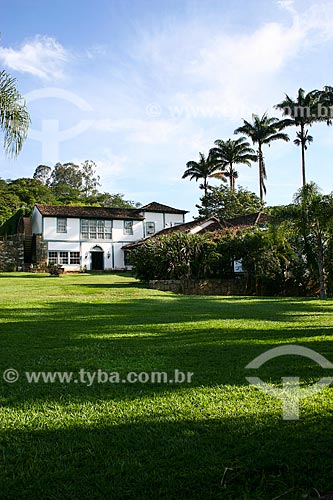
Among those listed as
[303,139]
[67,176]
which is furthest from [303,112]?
[67,176]

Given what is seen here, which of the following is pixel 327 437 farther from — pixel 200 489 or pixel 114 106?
pixel 114 106

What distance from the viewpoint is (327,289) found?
19.8 meters

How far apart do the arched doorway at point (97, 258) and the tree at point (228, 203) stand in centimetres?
1098

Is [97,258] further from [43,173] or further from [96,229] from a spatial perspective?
[43,173]

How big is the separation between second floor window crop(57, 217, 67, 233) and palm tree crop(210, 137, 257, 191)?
1688cm

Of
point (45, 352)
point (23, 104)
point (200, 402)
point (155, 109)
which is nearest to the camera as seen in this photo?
point (200, 402)

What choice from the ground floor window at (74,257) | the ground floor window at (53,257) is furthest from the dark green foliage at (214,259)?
the ground floor window at (74,257)

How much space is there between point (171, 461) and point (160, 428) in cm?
50

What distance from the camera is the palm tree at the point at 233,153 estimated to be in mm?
47906

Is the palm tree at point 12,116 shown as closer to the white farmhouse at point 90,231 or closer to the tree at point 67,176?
the white farmhouse at point 90,231

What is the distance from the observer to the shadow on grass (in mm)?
2396

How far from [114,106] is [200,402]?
9996 mm

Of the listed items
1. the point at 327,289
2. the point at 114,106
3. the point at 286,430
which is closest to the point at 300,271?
the point at 327,289

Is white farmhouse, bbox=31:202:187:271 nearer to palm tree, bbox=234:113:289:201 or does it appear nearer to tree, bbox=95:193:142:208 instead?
palm tree, bbox=234:113:289:201
